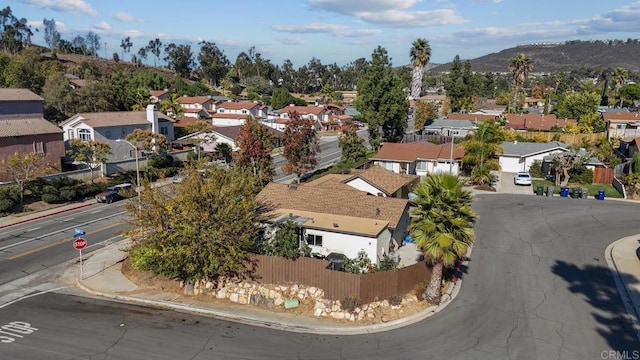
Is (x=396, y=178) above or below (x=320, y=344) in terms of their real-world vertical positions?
above

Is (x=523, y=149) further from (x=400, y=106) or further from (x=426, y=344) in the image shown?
(x=426, y=344)

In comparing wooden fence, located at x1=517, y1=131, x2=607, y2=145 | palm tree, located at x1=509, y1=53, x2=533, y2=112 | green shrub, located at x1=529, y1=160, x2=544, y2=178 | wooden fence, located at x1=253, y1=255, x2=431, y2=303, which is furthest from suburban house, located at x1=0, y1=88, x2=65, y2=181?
palm tree, located at x1=509, y1=53, x2=533, y2=112

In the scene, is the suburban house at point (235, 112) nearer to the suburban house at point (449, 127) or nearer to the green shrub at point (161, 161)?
the suburban house at point (449, 127)

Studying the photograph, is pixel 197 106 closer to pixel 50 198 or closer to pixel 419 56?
pixel 419 56

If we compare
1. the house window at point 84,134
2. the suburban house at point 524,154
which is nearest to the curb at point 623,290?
the suburban house at point 524,154

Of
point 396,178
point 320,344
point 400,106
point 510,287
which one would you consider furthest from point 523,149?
point 320,344

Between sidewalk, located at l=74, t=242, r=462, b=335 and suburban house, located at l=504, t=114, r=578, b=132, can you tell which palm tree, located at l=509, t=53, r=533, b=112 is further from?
sidewalk, located at l=74, t=242, r=462, b=335
